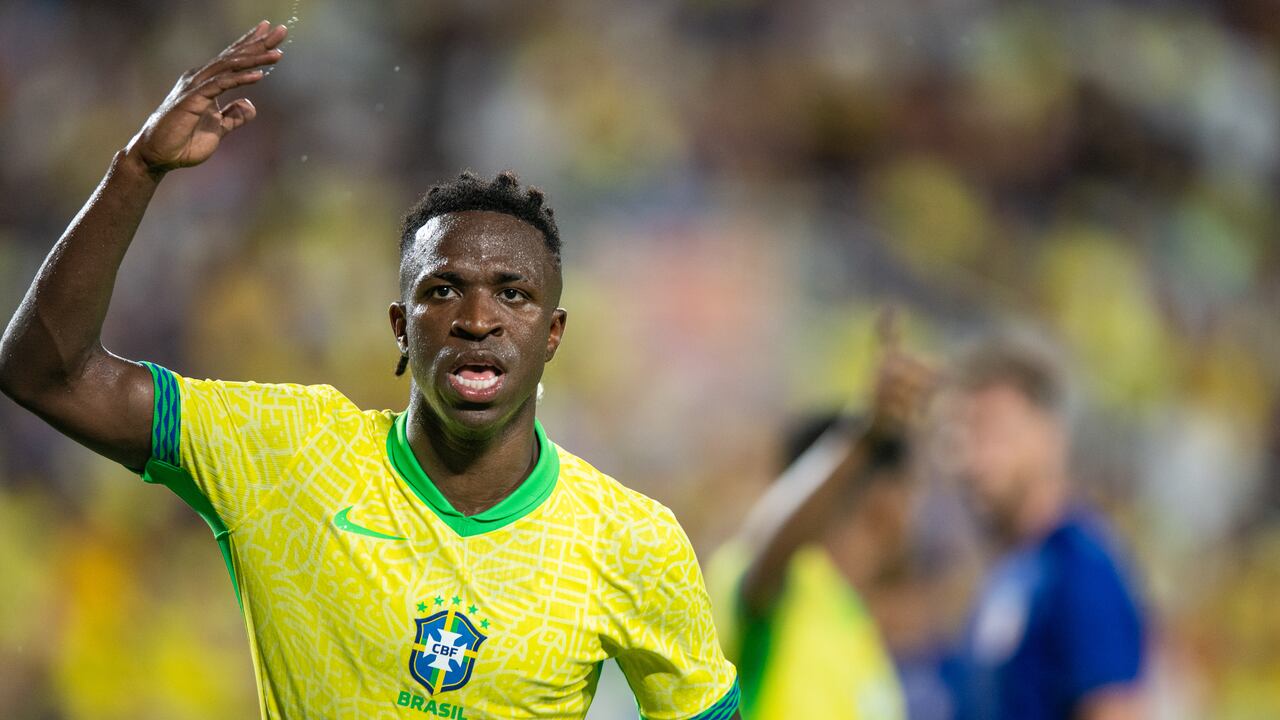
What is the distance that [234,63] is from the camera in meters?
2.19

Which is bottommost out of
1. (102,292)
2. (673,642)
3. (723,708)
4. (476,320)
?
(723,708)

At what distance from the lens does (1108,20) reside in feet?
29.2

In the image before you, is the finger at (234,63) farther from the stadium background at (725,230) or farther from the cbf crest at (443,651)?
the stadium background at (725,230)

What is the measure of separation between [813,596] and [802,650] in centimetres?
17

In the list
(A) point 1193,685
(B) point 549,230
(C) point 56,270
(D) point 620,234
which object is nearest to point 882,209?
(D) point 620,234

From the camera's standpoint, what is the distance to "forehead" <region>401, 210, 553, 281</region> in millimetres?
2326

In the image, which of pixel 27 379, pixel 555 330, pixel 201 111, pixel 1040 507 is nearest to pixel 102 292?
pixel 27 379

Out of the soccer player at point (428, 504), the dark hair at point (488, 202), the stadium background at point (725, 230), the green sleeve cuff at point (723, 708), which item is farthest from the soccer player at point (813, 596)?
the stadium background at point (725, 230)

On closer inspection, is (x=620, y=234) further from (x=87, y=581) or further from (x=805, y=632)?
(x=805, y=632)

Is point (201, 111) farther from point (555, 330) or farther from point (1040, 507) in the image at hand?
point (1040, 507)

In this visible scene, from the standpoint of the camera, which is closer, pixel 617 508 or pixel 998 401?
pixel 617 508

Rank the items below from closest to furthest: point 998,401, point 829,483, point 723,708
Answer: point 723,708, point 829,483, point 998,401

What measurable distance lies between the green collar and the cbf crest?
16 cm

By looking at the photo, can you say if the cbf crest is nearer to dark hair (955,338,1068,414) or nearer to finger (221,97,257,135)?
finger (221,97,257,135)
